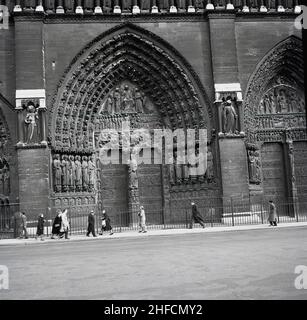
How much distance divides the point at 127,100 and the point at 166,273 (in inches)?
585

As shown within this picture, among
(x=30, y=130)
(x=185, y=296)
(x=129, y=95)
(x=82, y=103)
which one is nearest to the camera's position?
(x=185, y=296)

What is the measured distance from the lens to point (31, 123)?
1830cm

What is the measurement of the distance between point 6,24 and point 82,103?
182 inches

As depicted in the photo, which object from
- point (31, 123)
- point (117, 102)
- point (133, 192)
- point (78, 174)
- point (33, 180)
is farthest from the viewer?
point (117, 102)

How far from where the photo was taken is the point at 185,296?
213 inches

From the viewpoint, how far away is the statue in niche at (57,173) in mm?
18703

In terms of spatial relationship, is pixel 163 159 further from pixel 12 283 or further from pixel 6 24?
pixel 12 283

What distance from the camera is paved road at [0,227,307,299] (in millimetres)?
5711

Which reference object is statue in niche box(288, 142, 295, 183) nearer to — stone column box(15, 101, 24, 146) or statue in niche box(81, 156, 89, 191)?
statue in niche box(81, 156, 89, 191)

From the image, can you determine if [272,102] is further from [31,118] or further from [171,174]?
[31,118]

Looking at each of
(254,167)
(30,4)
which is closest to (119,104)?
(30,4)

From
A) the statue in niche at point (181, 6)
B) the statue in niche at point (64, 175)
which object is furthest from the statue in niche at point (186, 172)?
the statue in niche at point (181, 6)

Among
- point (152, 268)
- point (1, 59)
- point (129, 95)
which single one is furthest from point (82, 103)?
point (152, 268)

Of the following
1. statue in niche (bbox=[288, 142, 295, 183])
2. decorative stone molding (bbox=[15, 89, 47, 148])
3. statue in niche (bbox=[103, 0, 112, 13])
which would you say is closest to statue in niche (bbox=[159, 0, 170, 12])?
statue in niche (bbox=[103, 0, 112, 13])
